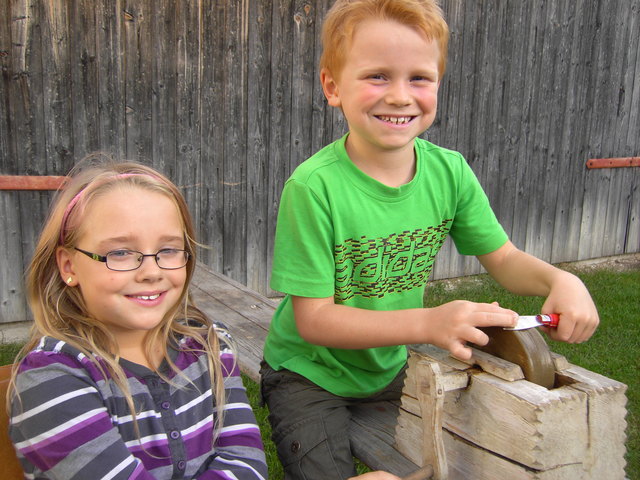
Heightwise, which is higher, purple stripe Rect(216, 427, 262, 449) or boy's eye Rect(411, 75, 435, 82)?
boy's eye Rect(411, 75, 435, 82)

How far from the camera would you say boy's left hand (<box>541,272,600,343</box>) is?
1591 millimetres

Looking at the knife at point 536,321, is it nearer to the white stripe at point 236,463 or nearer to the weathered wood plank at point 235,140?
the white stripe at point 236,463

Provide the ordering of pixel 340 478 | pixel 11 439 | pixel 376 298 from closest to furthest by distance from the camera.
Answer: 1. pixel 11 439
2. pixel 340 478
3. pixel 376 298

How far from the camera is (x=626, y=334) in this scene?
16.4 feet

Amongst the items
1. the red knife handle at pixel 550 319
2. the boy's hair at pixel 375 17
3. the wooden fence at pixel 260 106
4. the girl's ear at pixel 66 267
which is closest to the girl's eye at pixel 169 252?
the girl's ear at pixel 66 267

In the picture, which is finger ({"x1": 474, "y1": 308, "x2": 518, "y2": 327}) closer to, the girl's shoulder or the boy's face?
the boy's face

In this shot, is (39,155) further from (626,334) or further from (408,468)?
(626,334)

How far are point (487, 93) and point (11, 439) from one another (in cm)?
558

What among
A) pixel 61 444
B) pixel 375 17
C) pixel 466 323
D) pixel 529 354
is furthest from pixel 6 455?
pixel 375 17

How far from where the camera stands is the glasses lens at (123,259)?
58.4 inches

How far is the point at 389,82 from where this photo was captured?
1.78 meters

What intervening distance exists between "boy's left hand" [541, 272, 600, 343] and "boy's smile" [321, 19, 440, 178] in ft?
1.92

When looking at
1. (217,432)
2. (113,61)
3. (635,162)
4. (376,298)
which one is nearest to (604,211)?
(635,162)

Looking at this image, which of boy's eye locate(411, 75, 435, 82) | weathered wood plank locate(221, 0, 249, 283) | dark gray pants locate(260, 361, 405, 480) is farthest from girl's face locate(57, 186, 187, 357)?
weathered wood plank locate(221, 0, 249, 283)
